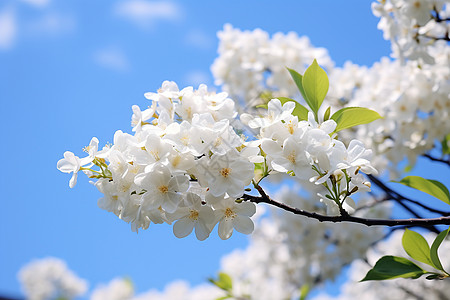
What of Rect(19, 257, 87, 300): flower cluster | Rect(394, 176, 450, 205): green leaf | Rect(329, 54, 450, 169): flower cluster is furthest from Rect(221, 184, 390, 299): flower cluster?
Rect(19, 257, 87, 300): flower cluster

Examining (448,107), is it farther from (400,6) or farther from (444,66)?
(400,6)

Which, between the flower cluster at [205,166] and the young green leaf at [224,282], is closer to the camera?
the flower cluster at [205,166]

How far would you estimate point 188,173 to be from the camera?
909 millimetres

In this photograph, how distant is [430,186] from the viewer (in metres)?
1.26

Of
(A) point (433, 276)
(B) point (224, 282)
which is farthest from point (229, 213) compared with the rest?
(B) point (224, 282)

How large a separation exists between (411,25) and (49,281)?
16.8m

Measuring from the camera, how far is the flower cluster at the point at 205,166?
2.85 ft

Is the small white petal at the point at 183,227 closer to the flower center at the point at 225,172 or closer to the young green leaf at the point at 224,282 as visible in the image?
the flower center at the point at 225,172

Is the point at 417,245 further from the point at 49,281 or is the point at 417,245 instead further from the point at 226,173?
the point at 49,281

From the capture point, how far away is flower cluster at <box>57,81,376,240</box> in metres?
0.87

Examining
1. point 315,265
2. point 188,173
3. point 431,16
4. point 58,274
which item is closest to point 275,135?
point 188,173

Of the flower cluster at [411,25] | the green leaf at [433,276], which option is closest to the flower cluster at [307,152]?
the green leaf at [433,276]

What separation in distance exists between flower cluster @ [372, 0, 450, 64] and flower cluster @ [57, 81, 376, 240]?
55.3 inches

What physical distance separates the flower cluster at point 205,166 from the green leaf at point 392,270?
234 millimetres
